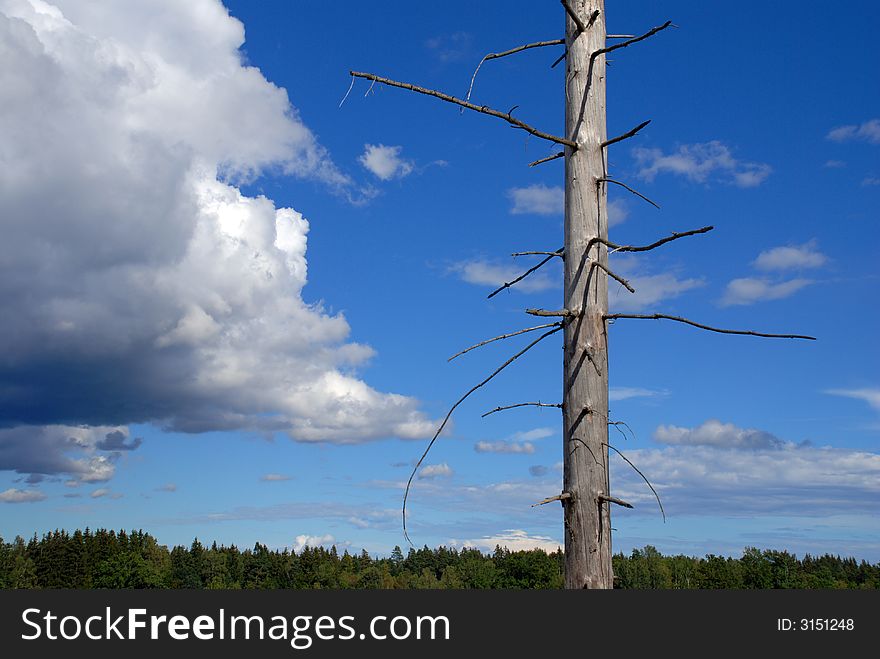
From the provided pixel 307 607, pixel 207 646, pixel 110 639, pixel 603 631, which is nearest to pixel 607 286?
pixel 603 631

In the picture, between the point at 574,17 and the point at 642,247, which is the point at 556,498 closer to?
the point at 642,247

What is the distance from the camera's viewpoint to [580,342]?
6.96 meters

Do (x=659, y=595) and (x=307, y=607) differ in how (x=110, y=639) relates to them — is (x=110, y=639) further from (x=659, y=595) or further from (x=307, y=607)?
(x=659, y=595)

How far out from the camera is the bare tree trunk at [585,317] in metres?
6.70

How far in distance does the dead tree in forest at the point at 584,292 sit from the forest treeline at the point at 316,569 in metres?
101

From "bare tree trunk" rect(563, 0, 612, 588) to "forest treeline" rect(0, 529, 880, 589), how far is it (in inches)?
3971

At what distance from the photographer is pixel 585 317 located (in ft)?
23.0

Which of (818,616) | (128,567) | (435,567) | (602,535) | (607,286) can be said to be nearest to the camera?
(602,535)

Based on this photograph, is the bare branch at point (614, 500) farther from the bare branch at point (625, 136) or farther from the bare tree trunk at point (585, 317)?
the bare branch at point (625, 136)

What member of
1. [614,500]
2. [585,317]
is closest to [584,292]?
[585,317]

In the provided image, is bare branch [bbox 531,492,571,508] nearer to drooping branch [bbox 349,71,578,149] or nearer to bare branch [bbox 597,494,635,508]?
bare branch [bbox 597,494,635,508]

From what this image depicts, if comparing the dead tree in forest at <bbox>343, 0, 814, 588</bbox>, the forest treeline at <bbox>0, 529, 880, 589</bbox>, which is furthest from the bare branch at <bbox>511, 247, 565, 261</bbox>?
the forest treeline at <bbox>0, 529, 880, 589</bbox>

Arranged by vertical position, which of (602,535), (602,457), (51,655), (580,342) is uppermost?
(580,342)

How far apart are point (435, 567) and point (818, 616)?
158 meters
